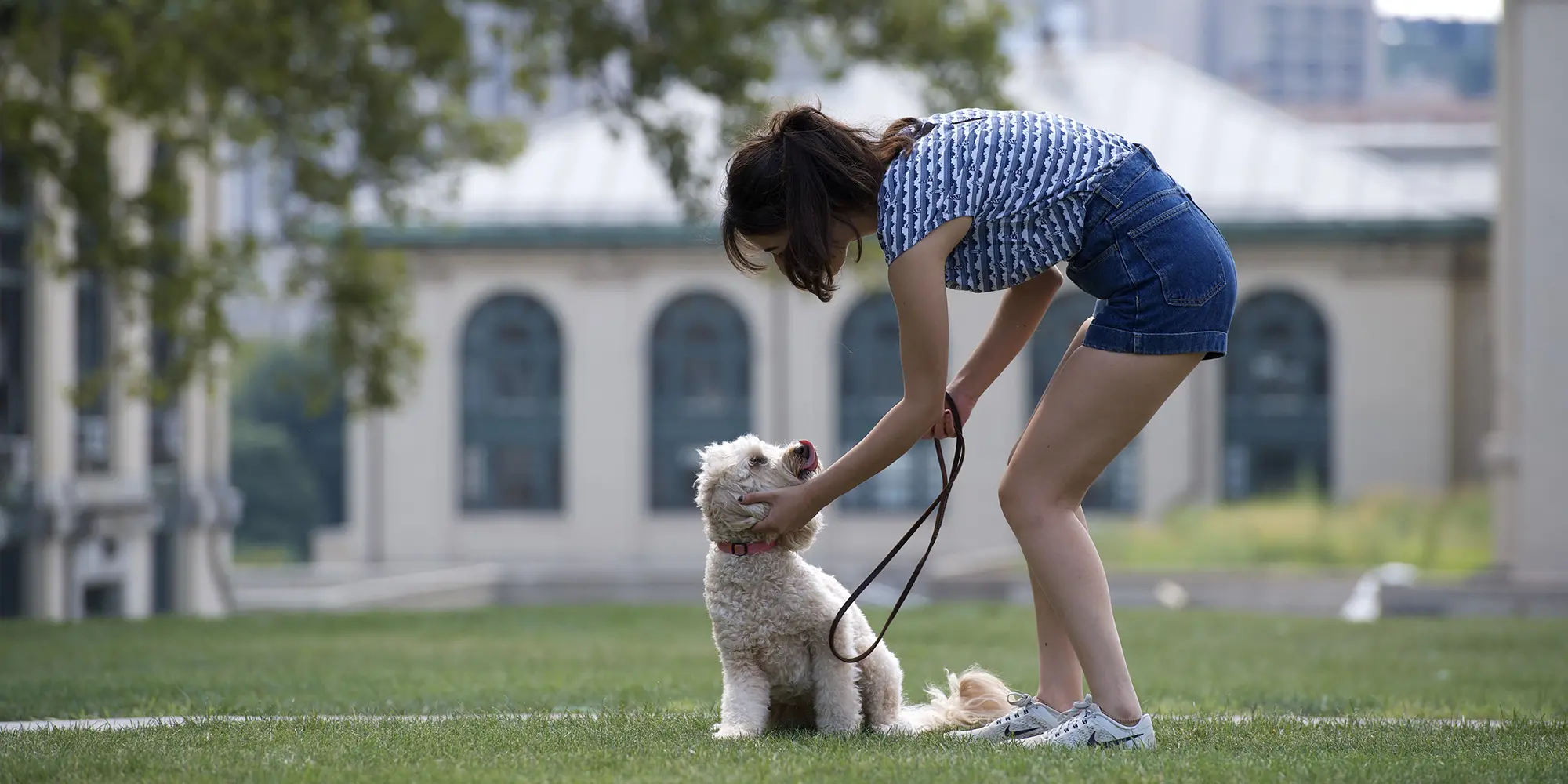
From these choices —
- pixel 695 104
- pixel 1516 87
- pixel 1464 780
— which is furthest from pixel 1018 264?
pixel 695 104

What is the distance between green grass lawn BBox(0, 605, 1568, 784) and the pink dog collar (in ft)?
1.71

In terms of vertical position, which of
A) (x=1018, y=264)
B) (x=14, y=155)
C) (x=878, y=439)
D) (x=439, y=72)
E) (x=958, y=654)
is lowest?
(x=958, y=654)

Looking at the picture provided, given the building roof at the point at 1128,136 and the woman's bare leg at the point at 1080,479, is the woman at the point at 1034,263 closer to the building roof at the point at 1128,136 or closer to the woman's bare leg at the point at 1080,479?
the woman's bare leg at the point at 1080,479

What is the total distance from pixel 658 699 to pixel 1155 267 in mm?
2961

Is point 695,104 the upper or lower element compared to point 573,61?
upper

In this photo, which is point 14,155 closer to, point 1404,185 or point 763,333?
Answer: point 763,333

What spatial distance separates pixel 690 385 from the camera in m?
34.4

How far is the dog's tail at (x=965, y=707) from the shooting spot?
503 cm

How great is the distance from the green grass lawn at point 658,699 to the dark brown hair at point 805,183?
1.31 metres

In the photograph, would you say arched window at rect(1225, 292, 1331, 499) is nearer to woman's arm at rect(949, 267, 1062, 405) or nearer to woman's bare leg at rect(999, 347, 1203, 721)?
woman's arm at rect(949, 267, 1062, 405)

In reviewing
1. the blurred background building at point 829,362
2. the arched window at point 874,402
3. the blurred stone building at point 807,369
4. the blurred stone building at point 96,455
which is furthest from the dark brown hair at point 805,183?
the arched window at point 874,402

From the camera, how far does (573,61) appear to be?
14.7m

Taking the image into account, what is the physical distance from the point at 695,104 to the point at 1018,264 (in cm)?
3213

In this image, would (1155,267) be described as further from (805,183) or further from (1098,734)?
(1098,734)
